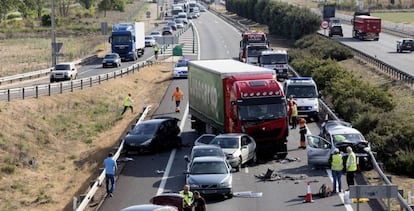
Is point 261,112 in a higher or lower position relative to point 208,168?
higher

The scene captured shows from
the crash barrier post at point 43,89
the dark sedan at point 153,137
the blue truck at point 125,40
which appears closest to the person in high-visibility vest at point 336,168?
the dark sedan at point 153,137

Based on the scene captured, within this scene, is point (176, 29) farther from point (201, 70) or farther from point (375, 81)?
point (201, 70)

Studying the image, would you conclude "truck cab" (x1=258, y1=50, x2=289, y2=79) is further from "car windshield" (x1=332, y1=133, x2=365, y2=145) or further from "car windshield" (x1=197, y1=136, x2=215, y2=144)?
"car windshield" (x1=332, y1=133, x2=365, y2=145)

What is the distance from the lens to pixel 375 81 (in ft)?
196

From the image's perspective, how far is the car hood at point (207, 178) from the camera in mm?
26978

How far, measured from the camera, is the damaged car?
3086cm

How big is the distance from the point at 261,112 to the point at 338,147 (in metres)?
4.05

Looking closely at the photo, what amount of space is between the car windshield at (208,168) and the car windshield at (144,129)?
9.09 metres

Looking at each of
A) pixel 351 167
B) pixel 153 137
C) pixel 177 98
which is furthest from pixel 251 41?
pixel 351 167

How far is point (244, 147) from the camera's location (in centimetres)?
3203

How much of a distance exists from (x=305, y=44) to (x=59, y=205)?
54.8 metres

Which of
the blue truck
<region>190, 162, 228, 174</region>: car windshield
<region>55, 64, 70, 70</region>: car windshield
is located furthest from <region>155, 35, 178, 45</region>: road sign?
<region>190, 162, 228, 174</region>: car windshield

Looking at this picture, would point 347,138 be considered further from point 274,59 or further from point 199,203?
point 274,59

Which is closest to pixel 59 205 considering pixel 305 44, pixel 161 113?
pixel 161 113
